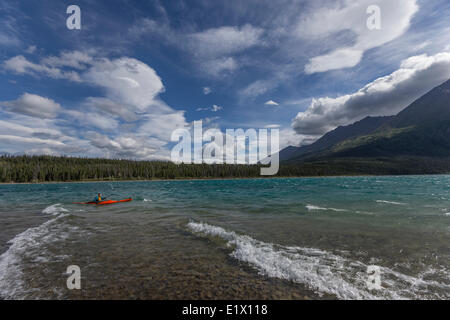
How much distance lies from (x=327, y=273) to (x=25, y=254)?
15.3 metres

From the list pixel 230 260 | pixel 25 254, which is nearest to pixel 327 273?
pixel 230 260

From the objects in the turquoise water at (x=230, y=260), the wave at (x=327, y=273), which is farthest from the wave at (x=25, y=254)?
the wave at (x=327, y=273)

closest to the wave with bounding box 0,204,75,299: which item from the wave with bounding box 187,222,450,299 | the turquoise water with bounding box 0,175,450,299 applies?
the turquoise water with bounding box 0,175,450,299

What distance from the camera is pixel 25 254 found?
36.2ft

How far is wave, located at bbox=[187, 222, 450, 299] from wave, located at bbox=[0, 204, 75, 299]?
8.78 metres

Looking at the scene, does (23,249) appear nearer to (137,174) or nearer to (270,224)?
(270,224)

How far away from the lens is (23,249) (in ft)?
38.8

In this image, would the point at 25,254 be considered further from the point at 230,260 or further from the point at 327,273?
the point at 327,273

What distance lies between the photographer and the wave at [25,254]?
24.7ft

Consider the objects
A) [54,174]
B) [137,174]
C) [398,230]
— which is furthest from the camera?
[137,174]
